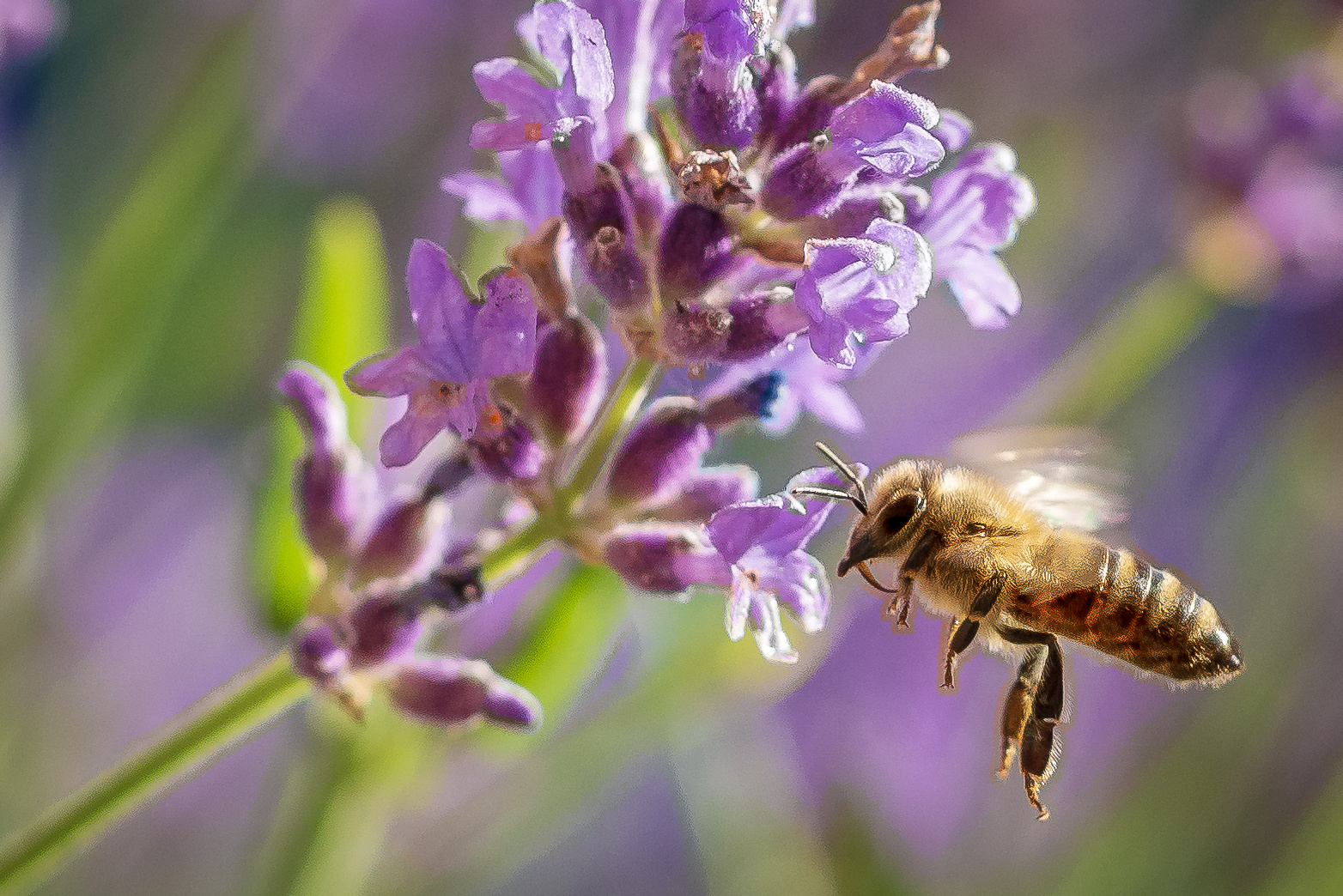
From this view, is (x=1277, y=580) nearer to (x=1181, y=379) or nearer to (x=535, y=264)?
(x=1181, y=379)

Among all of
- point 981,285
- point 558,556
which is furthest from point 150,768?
point 558,556

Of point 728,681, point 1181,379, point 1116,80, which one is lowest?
point 1181,379

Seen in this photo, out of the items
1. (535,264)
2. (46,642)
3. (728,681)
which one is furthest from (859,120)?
(46,642)

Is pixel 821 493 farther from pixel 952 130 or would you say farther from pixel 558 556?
pixel 558 556

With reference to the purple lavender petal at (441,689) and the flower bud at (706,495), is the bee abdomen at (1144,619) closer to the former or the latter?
the flower bud at (706,495)

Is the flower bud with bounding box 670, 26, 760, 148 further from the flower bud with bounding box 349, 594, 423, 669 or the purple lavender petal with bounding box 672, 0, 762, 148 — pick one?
the flower bud with bounding box 349, 594, 423, 669

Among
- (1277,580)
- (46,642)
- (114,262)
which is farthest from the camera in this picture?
(1277,580)

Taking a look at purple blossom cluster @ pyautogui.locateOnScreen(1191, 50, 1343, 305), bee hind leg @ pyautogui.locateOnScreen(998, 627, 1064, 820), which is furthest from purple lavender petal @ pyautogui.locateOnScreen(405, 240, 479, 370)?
purple blossom cluster @ pyautogui.locateOnScreen(1191, 50, 1343, 305)
